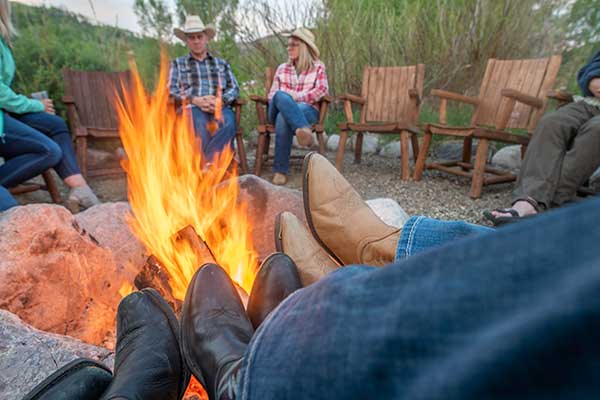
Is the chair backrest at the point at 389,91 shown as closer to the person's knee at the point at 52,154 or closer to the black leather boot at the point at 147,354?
the person's knee at the point at 52,154

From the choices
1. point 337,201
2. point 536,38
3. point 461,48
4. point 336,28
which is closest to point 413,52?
point 461,48

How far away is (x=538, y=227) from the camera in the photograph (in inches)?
13.1

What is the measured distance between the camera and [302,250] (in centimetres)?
144

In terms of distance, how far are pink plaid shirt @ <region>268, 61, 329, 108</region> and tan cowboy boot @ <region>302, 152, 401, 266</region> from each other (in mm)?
2552

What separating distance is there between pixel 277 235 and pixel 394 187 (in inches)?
87.3

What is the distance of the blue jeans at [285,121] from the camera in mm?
3561

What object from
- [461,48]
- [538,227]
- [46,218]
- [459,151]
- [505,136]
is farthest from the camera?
[461,48]

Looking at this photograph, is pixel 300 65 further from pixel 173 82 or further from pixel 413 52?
pixel 413 52

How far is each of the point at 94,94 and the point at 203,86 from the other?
121 cm

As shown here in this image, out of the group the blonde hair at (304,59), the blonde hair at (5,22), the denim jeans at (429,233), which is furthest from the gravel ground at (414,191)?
the denim jeans at (429,233)

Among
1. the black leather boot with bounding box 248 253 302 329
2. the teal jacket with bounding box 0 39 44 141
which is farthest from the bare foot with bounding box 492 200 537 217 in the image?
the teal jacket with bounding box 0 39 44 141

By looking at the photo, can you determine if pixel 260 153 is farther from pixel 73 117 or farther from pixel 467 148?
pixel 467 148

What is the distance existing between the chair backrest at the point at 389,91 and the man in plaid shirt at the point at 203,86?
1.63 m

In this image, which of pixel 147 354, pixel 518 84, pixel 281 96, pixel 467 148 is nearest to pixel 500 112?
pixel 518 84
